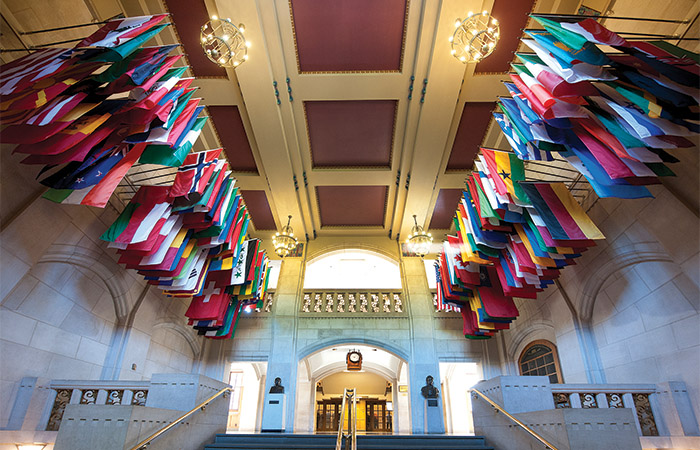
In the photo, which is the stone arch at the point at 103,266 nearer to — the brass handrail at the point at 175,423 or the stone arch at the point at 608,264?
the brass handrail at the point at 175,423

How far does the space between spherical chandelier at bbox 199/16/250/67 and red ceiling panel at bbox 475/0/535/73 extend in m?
5.01

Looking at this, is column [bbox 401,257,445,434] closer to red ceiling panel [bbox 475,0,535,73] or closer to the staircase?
the staircase

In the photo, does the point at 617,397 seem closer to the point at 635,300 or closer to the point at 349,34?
the point at 635,300

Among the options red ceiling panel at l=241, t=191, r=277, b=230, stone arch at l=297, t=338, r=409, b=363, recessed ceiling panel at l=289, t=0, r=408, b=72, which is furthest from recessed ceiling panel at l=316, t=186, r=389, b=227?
recessed ceiling panel at l=289, t=0, r=408, b=72

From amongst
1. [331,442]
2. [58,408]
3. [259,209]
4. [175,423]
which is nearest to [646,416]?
[331,442]

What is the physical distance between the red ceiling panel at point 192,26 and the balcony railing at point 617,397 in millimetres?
9647

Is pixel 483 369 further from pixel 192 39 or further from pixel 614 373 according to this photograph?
pixel 192 39

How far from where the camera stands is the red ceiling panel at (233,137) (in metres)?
9.36

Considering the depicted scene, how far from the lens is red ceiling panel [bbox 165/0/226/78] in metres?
7.27

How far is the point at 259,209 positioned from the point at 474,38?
9.17 meters

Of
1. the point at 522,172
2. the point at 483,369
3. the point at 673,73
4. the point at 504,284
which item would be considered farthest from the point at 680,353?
the point at 483,369

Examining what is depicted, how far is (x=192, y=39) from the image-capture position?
778 cm

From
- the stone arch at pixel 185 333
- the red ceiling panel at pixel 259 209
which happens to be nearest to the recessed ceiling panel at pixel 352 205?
the red ceiling panel at pixel 259 209

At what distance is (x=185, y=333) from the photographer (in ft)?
36.6
